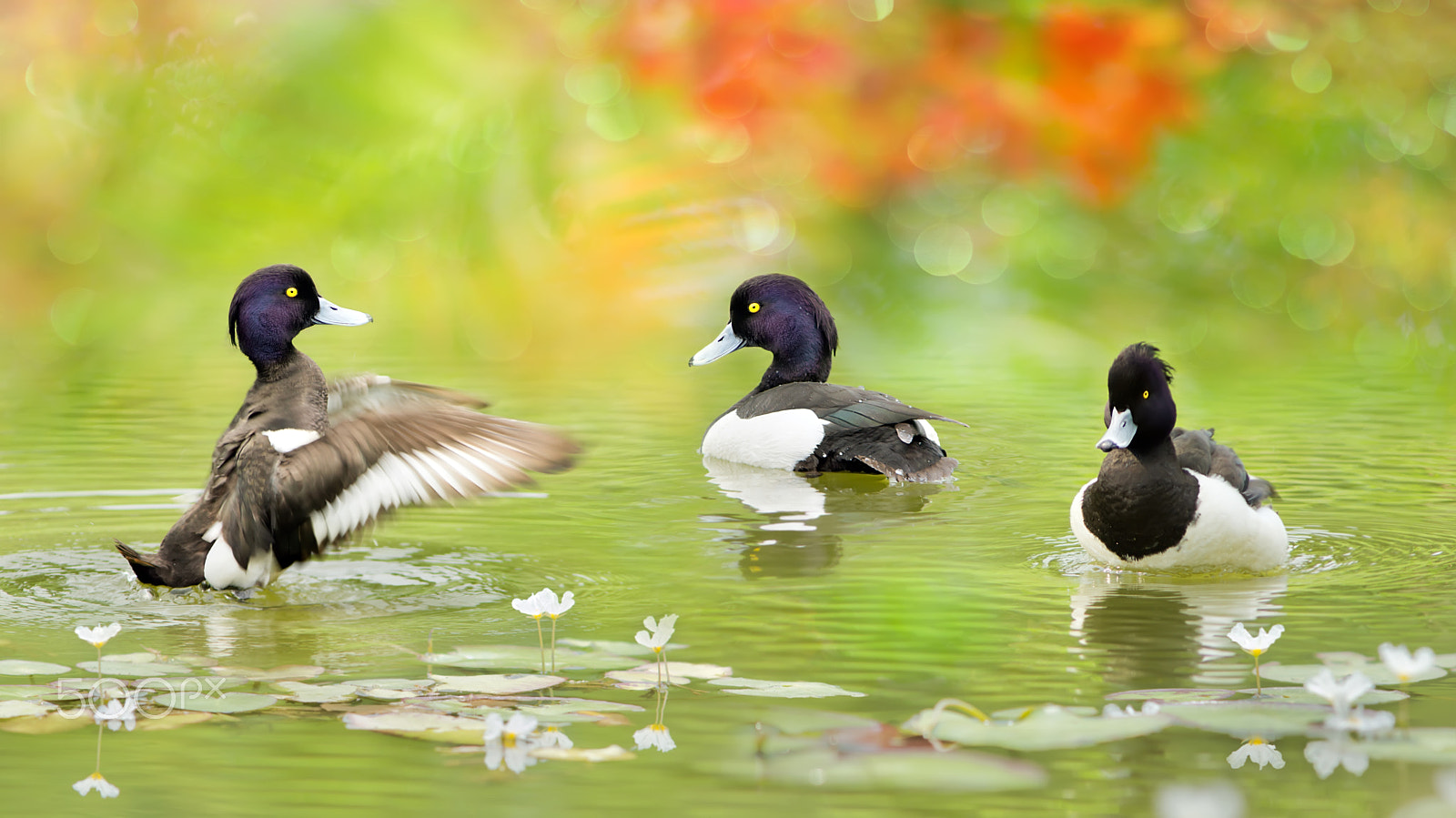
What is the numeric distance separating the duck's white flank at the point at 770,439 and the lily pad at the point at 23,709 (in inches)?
174

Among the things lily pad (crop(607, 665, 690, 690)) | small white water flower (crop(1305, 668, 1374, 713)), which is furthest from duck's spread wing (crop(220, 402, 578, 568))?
small white water flower (crop(1305, 668, 1374, 713))

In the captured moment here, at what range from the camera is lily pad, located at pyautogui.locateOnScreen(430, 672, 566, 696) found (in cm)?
380

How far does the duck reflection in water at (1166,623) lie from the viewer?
4.07 meters

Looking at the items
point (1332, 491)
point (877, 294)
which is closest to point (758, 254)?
point (877, 294)

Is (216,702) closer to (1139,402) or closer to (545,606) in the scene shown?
(545,606)

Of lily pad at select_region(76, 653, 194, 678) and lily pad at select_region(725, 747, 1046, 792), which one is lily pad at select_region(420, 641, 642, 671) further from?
lily pad at select_region(725, 747, 1046, 792)

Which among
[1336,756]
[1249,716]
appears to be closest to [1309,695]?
[1249,716]

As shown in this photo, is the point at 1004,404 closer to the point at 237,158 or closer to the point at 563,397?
the point at 563,397

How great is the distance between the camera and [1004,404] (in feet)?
31.1

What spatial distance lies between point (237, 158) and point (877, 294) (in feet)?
26.8

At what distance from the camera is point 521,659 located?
4102mm

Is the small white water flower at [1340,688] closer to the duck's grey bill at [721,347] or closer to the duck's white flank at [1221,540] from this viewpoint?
the duck's white flank at [1221,540]

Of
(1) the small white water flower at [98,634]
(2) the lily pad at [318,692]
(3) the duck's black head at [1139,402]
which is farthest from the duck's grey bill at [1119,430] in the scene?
(1) the small white water flower at [98,634]

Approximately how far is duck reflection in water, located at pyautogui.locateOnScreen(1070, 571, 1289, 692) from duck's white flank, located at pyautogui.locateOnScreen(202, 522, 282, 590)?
2.40m
